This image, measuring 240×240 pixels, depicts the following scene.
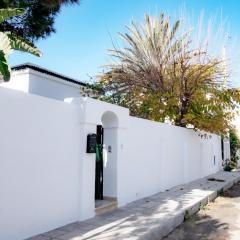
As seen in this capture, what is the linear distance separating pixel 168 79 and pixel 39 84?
5618 mm

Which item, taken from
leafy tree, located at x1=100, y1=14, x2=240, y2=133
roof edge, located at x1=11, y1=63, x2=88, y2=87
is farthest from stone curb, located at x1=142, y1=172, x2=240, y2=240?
roof edge, located at x1=11, y1=63, x2=88, y2=87

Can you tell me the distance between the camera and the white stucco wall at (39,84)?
1399 centimetres

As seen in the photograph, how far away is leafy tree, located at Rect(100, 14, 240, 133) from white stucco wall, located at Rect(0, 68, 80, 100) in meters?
2.17

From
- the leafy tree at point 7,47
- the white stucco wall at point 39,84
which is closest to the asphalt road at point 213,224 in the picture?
the leafy tree at point 7,47

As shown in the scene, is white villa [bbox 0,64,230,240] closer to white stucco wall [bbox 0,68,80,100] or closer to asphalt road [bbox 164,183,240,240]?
asphalt road [bbox 164,183,240,240]

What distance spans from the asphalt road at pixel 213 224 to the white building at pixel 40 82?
27.8 ft

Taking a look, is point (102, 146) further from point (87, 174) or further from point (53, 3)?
point (53, 3)

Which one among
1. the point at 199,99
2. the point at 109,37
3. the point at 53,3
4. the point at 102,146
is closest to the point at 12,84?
the point at 109,37

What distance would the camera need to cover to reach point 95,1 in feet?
31.8

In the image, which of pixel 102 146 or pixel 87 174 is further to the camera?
pixel 102 146

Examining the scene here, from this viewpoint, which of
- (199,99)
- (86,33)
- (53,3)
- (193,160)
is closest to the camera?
(53,3)

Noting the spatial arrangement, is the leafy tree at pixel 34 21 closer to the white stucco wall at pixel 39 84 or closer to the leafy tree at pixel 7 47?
the white stucco wall at pixel 39 84

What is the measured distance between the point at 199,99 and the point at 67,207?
29.0 feet

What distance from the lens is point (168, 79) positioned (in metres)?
14.4
